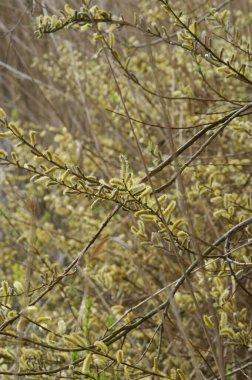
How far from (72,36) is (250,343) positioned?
262 centimetres

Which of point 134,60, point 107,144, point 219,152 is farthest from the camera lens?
point 107,144

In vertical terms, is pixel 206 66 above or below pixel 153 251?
above

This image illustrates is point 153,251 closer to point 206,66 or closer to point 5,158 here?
point 206,66

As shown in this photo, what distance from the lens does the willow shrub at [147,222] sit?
3.07ft

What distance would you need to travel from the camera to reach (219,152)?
2178mm

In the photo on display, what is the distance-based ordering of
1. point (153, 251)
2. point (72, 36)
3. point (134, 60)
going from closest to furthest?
point (153, 251) → point (134, 60) → point (72, 36)

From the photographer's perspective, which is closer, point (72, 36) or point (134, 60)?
point (134, 60)

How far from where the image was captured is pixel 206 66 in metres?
2.03

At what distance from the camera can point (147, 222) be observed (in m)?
1.91

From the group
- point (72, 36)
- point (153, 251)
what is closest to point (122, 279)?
point (153, 251)

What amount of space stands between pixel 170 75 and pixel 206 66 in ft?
1.96

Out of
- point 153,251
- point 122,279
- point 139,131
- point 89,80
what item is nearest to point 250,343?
point 153,251

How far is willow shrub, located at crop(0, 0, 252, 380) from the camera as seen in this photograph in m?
0.94

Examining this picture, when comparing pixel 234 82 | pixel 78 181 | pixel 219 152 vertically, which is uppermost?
pixel 234 82
